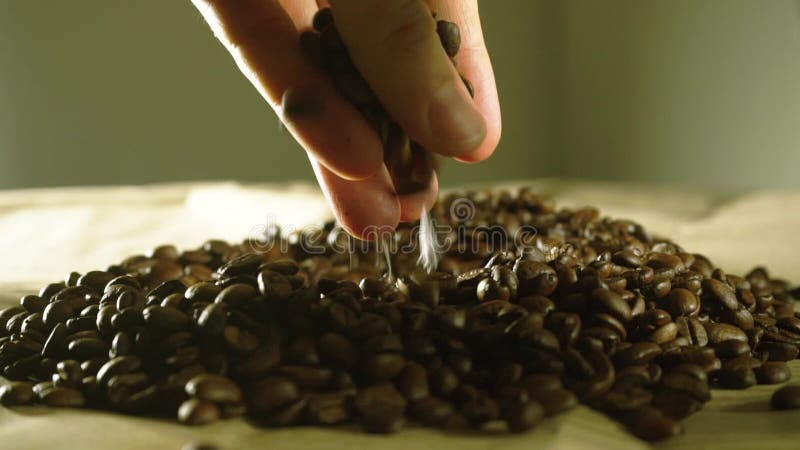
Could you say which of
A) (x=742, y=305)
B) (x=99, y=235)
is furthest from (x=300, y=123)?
(x=99, y=235)

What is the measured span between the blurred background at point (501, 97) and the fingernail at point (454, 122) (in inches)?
121

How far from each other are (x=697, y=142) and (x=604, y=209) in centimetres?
183

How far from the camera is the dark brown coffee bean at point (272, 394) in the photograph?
3.09ft

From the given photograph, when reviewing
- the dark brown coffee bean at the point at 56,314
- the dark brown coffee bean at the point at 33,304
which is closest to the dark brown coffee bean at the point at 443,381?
the dark brown coffee bean at the point at 56,314

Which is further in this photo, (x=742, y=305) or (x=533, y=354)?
(x=742, y=305)

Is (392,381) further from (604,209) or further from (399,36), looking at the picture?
(604,209)

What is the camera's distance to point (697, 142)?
4.13 metres

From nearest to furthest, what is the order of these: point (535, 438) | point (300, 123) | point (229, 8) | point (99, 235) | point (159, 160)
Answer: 1. point (535, 438)
2. point (300, 123)
3. point (229, 8)
4. point (99, 235)
5. point (159, 160)

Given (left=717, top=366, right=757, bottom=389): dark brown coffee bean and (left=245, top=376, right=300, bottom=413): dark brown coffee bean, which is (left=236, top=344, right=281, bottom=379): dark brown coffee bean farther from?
(left=717, top=366, right=757, bottom=389): dark brown coffee bean

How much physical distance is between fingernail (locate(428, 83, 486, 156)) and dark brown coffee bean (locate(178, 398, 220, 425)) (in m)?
0.45

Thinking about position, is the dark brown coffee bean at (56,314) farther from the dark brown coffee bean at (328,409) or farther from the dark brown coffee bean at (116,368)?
the dark brown coffee bean at (328,409)

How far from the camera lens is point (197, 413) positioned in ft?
3.07

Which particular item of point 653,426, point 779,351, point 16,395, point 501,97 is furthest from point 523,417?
point 501,97

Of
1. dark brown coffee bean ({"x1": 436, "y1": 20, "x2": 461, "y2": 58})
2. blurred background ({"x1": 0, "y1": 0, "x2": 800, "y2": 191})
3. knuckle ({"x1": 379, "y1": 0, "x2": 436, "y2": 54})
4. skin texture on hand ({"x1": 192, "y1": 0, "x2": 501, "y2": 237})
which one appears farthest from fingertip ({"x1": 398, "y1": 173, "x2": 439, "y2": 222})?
blurred background ({"x1": 0, "y1": 0, "x2": 800, "y2": 191})
